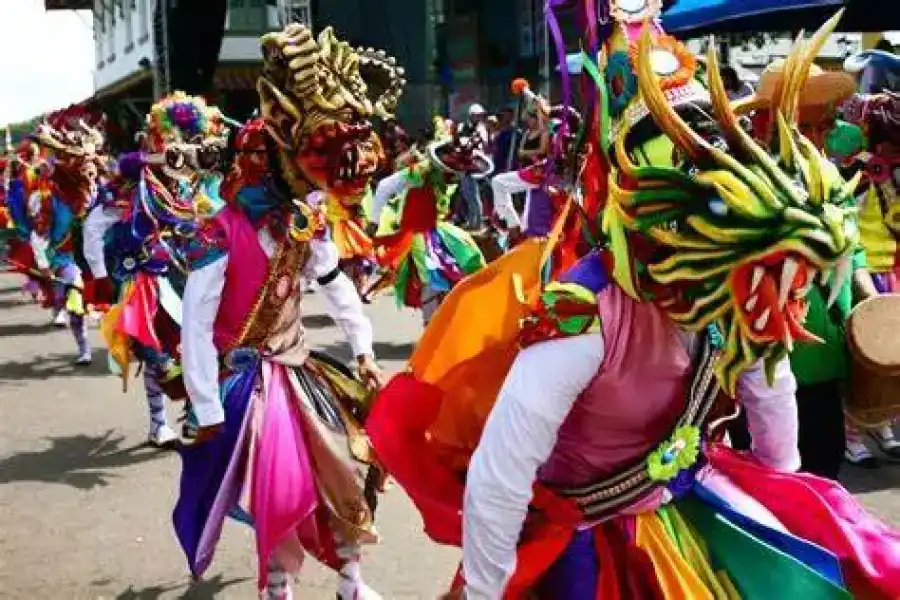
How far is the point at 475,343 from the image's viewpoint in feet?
8.57

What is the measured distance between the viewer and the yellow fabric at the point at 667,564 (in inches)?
93.7

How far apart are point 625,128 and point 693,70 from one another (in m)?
0.21

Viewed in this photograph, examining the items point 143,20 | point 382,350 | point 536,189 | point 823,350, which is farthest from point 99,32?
point 823,350

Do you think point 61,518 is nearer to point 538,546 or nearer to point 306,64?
point 306,64

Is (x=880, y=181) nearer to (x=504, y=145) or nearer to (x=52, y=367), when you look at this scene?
(x=52, y=367)

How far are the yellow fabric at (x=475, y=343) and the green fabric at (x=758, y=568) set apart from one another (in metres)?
0.54

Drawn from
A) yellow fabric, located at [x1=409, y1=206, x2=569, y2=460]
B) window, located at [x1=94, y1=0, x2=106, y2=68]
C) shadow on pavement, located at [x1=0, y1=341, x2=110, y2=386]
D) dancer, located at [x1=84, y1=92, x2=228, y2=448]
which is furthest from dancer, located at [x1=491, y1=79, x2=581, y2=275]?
window, located at [x1=94, y1=0, x2=106, y2=68]

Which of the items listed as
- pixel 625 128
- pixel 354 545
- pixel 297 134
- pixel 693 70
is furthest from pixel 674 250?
pixel 354 545

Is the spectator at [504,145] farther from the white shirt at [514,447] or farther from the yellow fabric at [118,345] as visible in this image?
the white shirt at [514,447]

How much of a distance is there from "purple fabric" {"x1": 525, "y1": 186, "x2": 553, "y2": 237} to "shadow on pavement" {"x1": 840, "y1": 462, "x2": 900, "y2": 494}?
118 inches

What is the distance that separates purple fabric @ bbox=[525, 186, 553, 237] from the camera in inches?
334

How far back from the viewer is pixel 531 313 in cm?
236

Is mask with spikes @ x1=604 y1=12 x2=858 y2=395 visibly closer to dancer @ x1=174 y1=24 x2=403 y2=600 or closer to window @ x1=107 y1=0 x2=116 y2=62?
dancer @ x1=174 y1=24 x2=403 y2=600

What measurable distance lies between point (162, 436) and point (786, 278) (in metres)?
5.86
